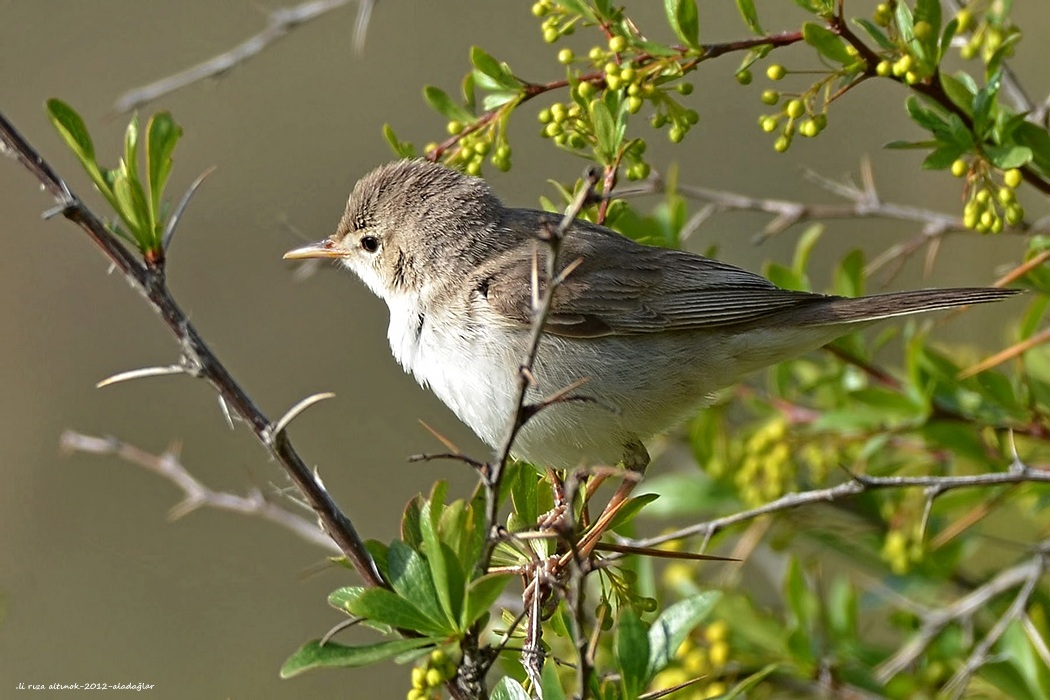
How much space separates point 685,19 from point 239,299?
642 centimetres

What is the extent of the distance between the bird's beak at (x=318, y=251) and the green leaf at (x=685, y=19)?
5.31ft

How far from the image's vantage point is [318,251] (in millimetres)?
3725

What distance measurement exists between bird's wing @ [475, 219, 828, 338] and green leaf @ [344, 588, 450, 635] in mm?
1320

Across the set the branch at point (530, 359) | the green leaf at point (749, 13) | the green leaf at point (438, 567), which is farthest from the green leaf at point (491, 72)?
the green leaf at point (438, 567)

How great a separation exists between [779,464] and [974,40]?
128 centimetres

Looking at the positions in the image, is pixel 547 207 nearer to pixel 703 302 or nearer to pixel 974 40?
pixel 703 302

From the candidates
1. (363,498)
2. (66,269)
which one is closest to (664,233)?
(363,498)

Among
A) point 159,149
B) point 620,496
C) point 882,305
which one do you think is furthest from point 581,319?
point 159,149

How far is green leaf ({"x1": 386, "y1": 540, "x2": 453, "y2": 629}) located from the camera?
184 cm

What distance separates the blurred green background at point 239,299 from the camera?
291 inches

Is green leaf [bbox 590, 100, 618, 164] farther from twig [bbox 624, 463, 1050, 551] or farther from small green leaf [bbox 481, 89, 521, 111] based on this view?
twig [bbox 624, 463, 1050, 551]

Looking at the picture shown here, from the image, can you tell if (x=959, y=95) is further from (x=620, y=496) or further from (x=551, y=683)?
(x=551, y=683)

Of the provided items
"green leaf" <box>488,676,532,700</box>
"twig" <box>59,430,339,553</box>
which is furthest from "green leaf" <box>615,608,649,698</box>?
"twig" <box>59,430,339,553</box>

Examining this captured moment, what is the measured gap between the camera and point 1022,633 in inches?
108
